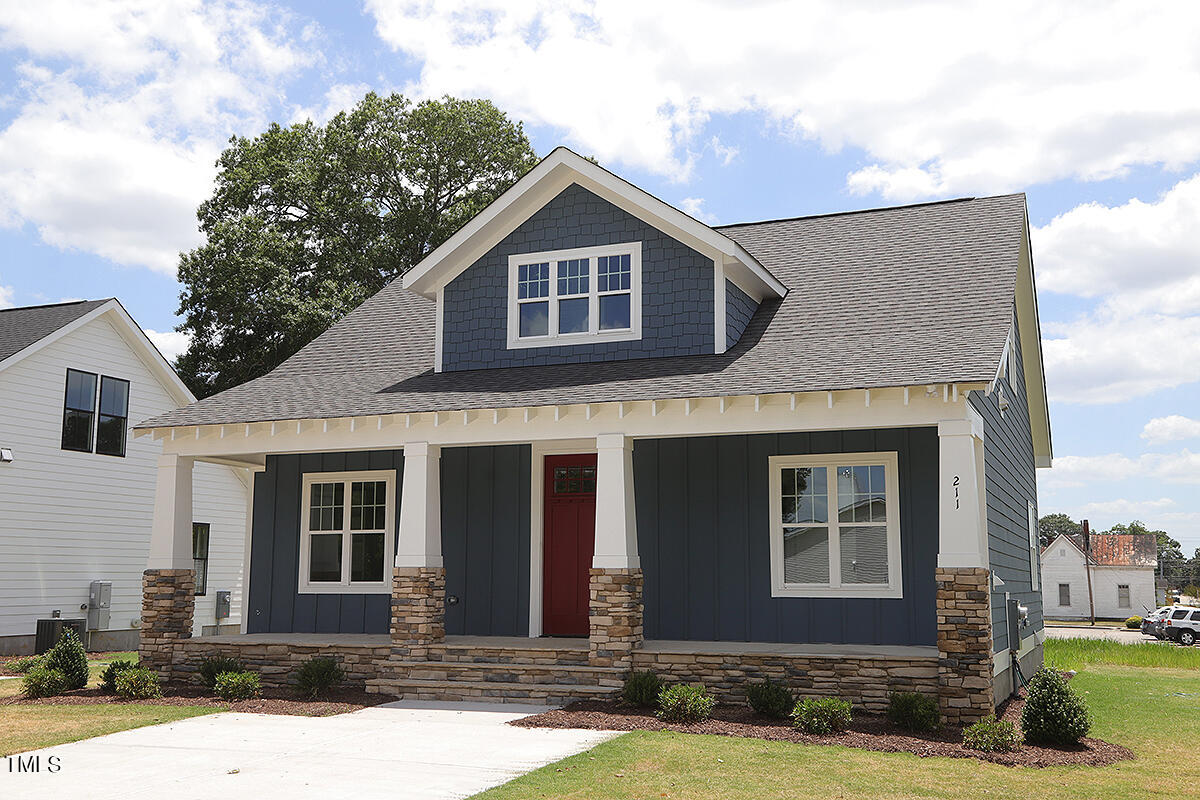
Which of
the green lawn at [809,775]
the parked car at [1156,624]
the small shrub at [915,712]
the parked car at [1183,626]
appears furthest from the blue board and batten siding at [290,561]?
the parked car at [1156,624]

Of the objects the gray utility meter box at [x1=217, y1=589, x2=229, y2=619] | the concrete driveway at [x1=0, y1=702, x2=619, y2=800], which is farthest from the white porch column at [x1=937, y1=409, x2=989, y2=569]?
the gray utility meter box at [x1=217, y1=589, x2=229, y2=619]

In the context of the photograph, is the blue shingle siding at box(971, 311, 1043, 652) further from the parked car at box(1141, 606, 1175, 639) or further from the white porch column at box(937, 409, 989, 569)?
the parked car at box(1141, 606, 1175, 639)

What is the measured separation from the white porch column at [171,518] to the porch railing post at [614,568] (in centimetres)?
636

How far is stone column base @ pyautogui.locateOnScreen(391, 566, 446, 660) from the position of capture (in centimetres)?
1328

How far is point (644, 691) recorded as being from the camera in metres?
11.7

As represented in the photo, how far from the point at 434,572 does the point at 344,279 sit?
66.8 ft

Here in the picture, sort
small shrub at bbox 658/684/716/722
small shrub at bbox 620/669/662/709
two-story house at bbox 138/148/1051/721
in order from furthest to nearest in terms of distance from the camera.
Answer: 1. two-story house at bbox 138/148/1051/721
2. small shrub at bbox 620/669/662/709
3. small shrub at bbox 658/684/716/722

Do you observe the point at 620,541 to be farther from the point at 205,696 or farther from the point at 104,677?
the point at 104,677

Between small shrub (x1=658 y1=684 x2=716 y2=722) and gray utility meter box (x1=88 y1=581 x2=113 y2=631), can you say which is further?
gray utility meter box (x1=88 y1=581 x2=113 y2=631)

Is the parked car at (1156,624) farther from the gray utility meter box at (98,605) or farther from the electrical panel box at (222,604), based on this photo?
the gray utility meter box at (98,605)

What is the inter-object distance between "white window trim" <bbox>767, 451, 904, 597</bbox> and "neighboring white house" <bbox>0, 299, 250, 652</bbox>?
48.5 feet

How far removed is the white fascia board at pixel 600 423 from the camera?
11.6m

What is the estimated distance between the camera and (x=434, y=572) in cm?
1351

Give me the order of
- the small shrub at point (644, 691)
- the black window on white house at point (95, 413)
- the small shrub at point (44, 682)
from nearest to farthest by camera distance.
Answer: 1. the small shrub at point (644, 691)
2. the small shrub at point (44, 682)
3. the black window on white house at point (95, 413)
